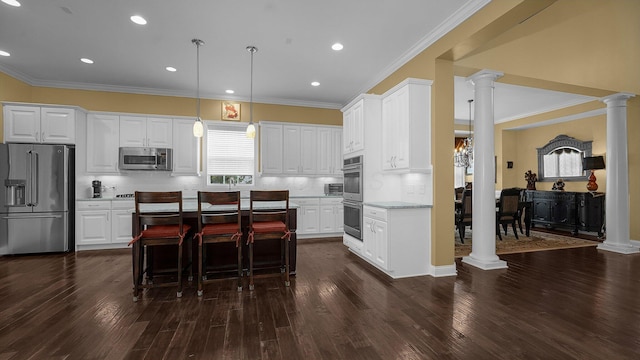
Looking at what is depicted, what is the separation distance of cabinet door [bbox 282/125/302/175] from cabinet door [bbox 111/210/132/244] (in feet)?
10.3

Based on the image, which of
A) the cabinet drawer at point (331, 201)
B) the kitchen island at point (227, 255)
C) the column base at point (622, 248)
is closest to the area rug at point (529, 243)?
the column base at point (622, 248)

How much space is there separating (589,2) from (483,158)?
209 centimetres

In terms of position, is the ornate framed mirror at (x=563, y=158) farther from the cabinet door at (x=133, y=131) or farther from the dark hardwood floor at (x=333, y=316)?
the cabinet door at (x=133, y=131)

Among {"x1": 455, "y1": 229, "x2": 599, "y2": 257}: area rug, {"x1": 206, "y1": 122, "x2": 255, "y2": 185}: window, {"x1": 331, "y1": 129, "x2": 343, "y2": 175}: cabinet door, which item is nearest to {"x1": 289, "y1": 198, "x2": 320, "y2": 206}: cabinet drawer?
{"x1": 331, "y1": 129, "x2": 343, "y2": 175}: cabinet door

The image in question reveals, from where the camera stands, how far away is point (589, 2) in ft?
10.9

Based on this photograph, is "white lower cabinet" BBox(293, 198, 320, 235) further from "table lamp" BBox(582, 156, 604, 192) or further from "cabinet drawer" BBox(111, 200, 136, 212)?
"table lamp" BBox(582, 156, 604, 192)

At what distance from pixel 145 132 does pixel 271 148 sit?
8.21 feet

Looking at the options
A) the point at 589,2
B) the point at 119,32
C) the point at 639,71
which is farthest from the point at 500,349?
the point at 639,71

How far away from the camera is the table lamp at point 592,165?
6.23 metres

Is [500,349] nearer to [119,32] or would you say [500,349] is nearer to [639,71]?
[119,32]

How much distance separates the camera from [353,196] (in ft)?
16.0

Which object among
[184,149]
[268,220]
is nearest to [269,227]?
[268,220]

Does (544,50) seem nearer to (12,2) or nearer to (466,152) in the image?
(466,152)

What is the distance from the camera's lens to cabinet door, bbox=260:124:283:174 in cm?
631
